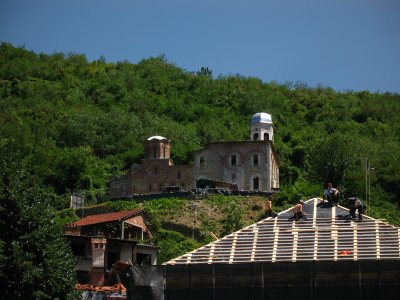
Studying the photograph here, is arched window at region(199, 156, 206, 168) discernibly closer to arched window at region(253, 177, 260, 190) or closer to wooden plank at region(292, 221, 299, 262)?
arched window at region(253, 177, 260, 190)

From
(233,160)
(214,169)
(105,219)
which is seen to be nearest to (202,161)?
(214,169)

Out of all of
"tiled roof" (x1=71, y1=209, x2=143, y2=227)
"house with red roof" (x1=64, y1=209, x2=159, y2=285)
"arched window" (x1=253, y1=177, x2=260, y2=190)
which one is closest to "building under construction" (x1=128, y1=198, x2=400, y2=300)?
"house with red roof" (x1=64, y1=209, x2=159, y2=285)

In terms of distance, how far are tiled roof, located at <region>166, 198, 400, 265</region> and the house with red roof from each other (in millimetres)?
17143

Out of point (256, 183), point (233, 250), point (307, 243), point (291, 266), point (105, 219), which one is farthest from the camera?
point (256, 183)

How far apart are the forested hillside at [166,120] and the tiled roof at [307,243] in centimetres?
3832

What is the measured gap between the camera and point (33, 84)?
5344 inches

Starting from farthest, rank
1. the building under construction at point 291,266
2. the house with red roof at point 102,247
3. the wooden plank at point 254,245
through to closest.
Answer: the house with red roof at point 102,247 → the wooden plank at point 254,245 → the building under construction at point 291,266

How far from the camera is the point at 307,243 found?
44.7m

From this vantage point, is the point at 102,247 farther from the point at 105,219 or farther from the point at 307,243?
the point at 307,243

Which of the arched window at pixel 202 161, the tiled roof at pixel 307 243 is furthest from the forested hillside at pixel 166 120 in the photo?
the tiled roof at pixel 307 243

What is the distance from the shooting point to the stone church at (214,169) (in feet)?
302

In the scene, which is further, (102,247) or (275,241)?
(102,247)

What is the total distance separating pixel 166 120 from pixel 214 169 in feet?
104

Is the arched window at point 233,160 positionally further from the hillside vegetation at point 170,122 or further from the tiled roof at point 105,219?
the tiled roof at point 105,219
